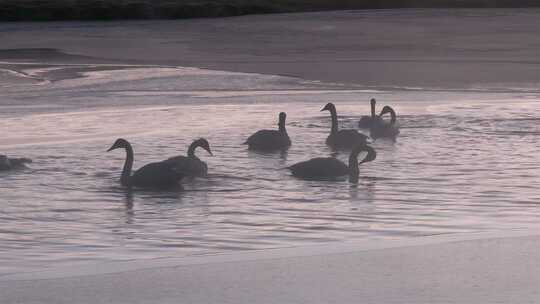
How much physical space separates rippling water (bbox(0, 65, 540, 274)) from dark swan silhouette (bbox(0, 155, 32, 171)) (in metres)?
0.15

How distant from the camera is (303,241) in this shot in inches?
384

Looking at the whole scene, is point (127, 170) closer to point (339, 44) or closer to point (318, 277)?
point (318, 277)

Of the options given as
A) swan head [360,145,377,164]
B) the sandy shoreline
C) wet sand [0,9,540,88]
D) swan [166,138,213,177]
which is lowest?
wet sand [0,9,540,88]

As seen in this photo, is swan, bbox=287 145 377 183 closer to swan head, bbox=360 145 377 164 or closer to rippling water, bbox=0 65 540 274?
rippling water, bbox=0 65 540 274

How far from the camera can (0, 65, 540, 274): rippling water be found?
1007 centimetres

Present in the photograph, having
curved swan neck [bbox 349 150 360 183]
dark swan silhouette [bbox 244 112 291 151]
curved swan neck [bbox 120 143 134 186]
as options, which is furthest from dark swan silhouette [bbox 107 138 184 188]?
dark swan silhouette [bbox 244 112 291 151]

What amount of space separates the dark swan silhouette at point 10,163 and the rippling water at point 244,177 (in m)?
0.15

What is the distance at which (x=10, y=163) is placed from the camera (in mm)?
13391

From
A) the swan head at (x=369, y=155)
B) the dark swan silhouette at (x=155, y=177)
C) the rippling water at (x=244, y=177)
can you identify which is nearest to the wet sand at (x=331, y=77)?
the rippling water at (x=244, y=177)

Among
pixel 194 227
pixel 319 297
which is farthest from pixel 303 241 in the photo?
pixel 319 297

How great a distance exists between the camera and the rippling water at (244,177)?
10.1m

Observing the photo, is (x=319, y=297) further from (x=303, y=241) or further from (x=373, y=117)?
(x=373, y=117)

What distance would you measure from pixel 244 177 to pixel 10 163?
91.8 inches

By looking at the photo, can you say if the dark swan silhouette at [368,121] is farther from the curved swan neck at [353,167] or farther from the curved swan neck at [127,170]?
the curved swan neck at [127,170]
